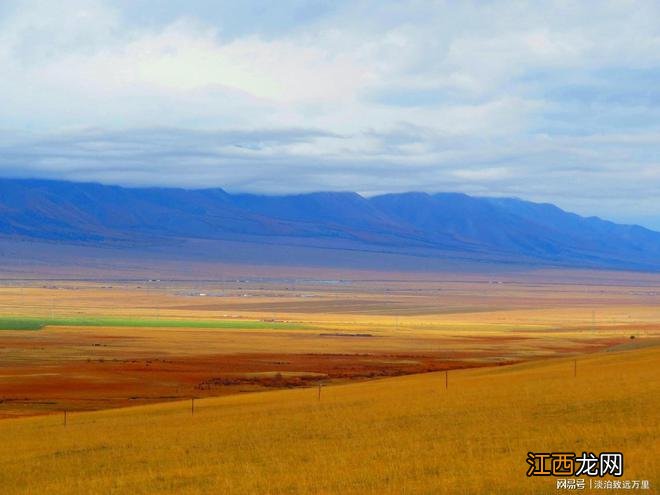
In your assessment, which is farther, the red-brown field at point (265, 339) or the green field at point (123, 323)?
the green field at point (123, 323)

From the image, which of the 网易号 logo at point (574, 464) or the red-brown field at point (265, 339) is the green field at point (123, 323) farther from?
the 网易号 logo at point (574, 464)

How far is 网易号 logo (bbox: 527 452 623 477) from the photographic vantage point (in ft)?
52.9

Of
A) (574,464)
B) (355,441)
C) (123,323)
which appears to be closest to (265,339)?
(123,323)

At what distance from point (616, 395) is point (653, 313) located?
119839 millimetres

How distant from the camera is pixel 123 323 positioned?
100438 millimetres

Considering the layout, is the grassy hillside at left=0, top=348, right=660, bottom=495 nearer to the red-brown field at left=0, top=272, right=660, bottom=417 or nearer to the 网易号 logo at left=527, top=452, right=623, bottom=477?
the 网易号 logo at left=527, top=452, right=623, bottom=477

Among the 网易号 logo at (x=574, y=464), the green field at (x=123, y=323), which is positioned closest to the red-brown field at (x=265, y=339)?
the green field at (x=123, y=323)

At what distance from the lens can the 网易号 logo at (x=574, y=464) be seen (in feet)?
52.9

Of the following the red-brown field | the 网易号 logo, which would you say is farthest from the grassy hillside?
the red-brown field

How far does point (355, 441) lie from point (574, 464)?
21.3 ft

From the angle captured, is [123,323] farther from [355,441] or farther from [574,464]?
[574,464]

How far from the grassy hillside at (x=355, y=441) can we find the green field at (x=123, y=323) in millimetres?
62957

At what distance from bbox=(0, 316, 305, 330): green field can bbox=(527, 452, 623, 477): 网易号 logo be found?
7715cm

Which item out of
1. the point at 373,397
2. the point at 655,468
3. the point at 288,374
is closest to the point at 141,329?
the point at 288,374
